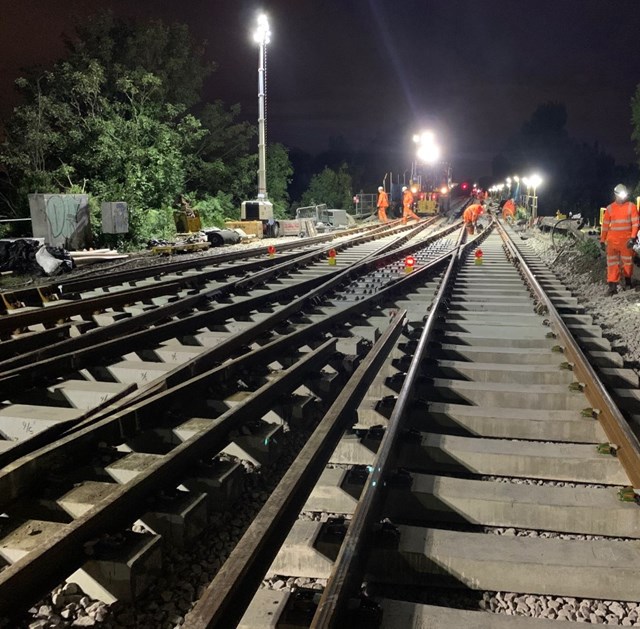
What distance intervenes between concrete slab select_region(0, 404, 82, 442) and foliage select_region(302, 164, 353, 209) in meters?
41.5

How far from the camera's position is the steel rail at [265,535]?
1.83 m

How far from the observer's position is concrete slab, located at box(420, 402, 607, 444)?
3.87 meters

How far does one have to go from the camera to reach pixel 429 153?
1768 inches

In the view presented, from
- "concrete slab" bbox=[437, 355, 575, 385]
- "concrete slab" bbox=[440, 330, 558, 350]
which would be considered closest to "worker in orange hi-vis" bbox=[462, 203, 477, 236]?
"concrete slab" bbox=[440, 330, 558, 350]

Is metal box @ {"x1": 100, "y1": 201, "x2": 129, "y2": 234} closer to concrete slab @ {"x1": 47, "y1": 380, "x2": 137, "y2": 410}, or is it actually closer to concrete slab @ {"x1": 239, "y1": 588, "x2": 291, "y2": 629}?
concrete slab @ {"x1": 47, "y1": 380, "x2": 137, "y2": 410}

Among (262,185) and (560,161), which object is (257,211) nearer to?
(262,185)

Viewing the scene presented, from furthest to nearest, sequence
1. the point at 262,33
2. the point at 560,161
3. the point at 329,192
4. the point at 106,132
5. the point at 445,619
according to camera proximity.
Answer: the point at 560,161 < the point at 329,192 < the point at 262,33 < the point at 106,132 < the point at 445,619

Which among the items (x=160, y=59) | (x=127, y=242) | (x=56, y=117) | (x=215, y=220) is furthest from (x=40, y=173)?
(x=160, y=59)

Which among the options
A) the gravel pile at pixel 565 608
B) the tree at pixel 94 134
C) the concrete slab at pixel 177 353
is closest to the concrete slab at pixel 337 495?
the gravel pile at pixel 565 608


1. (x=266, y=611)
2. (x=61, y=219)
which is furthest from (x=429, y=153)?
(x=266, y=611)

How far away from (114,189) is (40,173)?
2.69 metres

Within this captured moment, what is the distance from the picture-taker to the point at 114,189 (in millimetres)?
20797

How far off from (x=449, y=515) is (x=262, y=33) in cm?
2385

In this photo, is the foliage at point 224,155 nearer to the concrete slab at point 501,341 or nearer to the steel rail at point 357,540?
the concrete slab at point 501,341
